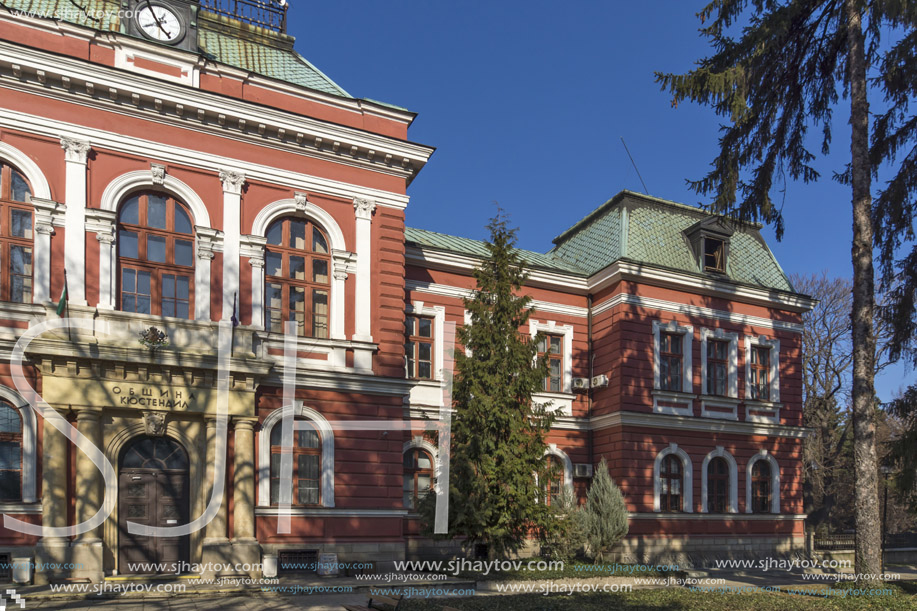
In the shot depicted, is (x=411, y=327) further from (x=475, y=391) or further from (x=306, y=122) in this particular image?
(x=306, y=122)

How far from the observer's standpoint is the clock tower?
17797 millimetres

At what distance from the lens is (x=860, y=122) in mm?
16844

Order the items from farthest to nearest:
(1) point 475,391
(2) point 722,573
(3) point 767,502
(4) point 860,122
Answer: (3) point 767,502 < (2) point 722,573 < (1) point 475,391 < (4) point 860,122

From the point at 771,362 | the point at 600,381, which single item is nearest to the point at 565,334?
the point at 600,381

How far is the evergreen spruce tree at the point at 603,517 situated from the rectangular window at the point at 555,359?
3.97 meters

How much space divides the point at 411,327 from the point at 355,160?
5.40m

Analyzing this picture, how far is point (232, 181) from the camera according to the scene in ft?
58.5

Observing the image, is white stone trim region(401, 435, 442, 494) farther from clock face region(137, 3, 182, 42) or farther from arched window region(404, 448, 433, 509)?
clock face region(137, 3, 182, 42)

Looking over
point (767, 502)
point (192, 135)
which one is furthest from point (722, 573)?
point (192, 135)

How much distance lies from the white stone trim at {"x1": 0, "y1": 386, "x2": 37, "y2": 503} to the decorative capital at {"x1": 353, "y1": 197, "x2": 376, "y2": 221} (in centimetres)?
852

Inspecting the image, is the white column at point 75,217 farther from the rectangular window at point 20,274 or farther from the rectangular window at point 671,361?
the rectangular window at point 671,361

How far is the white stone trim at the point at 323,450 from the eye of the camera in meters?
17.2

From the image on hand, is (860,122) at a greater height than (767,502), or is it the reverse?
(860,122)

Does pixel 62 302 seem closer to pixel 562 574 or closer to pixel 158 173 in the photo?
pixel 158 173
